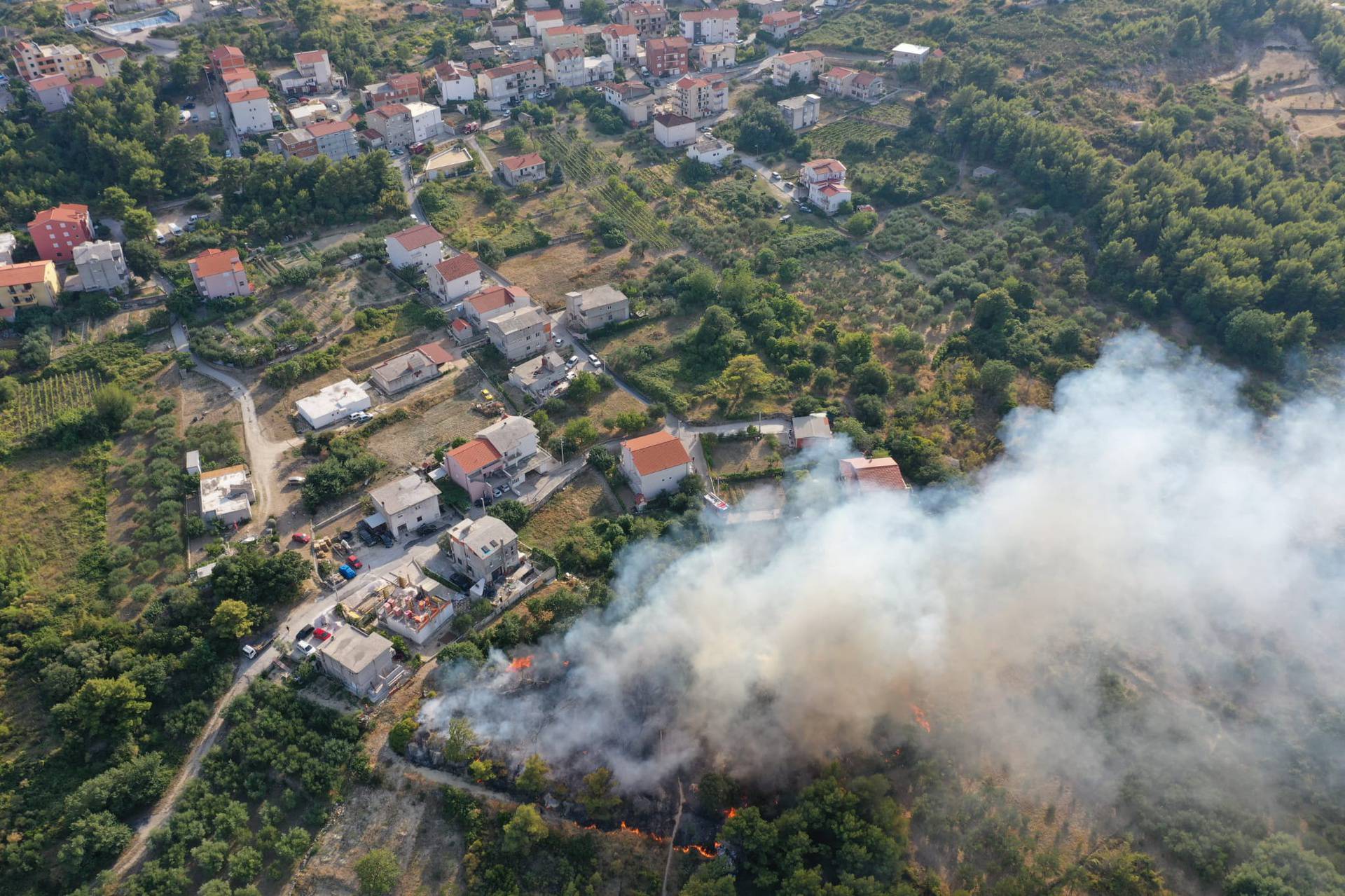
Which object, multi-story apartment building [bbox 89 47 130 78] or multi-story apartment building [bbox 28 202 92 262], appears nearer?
multi-story apartment building [bbox 28 202 92 262]

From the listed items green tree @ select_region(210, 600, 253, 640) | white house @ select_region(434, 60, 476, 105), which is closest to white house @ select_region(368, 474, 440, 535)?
green tree @ select_region(210, 600, 253, 640)

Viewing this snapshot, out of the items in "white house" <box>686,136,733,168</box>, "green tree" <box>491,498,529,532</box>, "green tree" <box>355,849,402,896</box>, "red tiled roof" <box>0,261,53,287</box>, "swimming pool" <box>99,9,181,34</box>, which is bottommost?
"green tree" <box>355,849,402,896</box>

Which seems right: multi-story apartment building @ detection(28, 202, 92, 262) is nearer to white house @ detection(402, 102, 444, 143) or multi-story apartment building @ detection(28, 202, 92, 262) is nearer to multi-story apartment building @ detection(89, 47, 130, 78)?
multi-story apartment building @ detection(89, 47, 130, 78)

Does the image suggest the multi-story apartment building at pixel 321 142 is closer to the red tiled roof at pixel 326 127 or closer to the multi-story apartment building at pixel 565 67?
the red tiled roof at pixel 326 127

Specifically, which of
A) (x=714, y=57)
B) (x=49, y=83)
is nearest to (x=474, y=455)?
(x=49, y=83)

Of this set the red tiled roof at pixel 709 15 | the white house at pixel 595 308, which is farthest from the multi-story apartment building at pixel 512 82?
the white house at pixel 595 308
